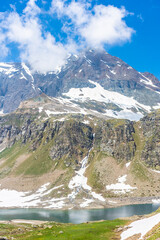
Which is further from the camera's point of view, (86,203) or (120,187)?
(120,187)

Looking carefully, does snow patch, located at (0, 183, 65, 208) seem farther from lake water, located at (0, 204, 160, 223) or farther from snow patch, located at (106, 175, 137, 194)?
snow patch, located at (106, 175, 137, 194)

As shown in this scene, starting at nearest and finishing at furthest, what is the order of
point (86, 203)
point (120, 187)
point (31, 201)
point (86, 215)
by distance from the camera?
point (86, 215)
point (86, 203)
point (31, 201)
point (120, 187)

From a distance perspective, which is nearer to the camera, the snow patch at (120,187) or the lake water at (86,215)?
the lake water at (86,215)

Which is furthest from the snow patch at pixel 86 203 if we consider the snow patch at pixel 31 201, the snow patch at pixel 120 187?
the snow patch at pixel 120 187

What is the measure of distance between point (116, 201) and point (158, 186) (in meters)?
39.6

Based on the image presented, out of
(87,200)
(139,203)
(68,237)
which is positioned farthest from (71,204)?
(68,237)

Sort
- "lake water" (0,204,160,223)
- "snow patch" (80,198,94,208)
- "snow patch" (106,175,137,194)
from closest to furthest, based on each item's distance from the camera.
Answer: "lake water" (0,204,160,223) < "snow patch" (80,198,94,208) < "snow patch" (106,175,137,194)

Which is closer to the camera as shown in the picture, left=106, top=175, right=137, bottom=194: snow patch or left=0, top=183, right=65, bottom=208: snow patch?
left=0, top=183, right=65, bottom=208: snow patch

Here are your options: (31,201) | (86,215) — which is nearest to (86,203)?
(86,215)

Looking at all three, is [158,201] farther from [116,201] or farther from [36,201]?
[36,201]

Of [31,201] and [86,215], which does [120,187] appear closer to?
[86,215]

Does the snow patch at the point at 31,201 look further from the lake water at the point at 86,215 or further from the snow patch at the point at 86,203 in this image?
the lake water at the point at 86,215

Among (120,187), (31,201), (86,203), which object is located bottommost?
(31,201)

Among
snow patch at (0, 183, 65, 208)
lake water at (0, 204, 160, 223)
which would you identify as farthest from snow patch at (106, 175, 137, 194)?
snow patch at (0, 183, 65, 208)
